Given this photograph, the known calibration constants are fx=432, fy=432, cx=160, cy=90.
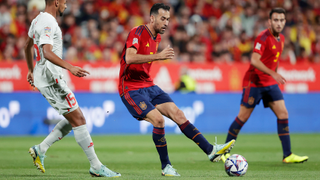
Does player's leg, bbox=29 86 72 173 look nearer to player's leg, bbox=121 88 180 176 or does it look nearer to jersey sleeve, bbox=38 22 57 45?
jersey sleeve, bbox=38 22 57 45

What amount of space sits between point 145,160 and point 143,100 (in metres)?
2.30

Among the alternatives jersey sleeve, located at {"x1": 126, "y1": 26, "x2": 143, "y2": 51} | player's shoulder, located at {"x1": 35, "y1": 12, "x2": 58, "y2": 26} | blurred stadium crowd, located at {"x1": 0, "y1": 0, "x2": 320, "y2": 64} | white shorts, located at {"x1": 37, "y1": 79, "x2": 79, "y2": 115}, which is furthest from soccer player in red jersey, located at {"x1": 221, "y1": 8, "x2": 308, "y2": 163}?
blurred stadium crowd, located at {"x1": 0, "y1": 0, "x2": 320, "y2": 64}

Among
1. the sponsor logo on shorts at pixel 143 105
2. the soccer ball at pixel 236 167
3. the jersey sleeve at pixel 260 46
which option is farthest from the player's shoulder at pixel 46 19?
the jersey sleeve at pixel 260 46

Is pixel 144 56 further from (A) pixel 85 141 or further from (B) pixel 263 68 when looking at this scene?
(B) pixel 263 68

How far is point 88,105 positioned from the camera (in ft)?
43.9

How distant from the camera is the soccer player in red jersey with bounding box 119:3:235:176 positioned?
559 centimetres

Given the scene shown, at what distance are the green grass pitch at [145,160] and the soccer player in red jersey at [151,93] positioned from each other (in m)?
0.40

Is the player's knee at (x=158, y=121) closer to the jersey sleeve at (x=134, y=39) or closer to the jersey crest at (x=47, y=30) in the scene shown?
the jersey sleeve at (x=134, y=39)

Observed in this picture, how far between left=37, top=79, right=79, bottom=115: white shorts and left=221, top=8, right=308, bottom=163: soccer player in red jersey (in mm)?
3318

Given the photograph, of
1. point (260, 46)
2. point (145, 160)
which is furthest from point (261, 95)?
point (145, 160)

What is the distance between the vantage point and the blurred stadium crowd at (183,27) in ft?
51.7

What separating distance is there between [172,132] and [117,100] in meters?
2.05

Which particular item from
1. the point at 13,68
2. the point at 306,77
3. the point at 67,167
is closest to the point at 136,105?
the point at 67,167

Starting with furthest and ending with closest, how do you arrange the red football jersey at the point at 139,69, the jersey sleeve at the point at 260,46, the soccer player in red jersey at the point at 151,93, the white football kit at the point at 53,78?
the jersey sleeve at the point at 260,46 < the red football jersey at the point at 139,69 < the soccer player in red jersey at the point at 151,93 < the white football kit at the point at 53,78
